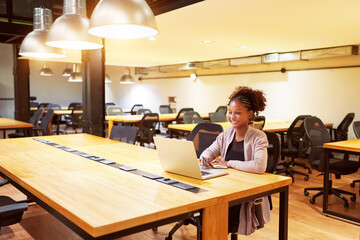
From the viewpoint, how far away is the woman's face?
2486mm

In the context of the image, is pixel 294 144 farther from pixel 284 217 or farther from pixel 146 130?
pixel 284 217

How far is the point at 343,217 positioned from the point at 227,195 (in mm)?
2467

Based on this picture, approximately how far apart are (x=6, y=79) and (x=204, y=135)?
10.7 m

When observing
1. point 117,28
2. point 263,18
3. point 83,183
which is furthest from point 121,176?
point 263,18

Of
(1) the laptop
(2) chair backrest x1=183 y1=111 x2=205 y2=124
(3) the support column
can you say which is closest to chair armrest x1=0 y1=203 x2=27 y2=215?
(1) the laptop

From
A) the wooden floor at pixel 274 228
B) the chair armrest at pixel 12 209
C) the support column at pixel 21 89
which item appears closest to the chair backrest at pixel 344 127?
the wooden floor at pixel 274 228

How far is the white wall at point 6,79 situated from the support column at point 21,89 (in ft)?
12.6

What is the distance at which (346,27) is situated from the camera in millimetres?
4957

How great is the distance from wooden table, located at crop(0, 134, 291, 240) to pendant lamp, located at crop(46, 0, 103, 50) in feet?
3.18

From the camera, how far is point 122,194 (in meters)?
1.79

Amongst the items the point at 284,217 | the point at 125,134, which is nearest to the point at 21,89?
the point at 125,134

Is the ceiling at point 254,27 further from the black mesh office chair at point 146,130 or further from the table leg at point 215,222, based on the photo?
the table leg at point 215,222

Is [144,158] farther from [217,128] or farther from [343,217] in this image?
[343,217]

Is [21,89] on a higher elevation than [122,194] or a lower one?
higher
